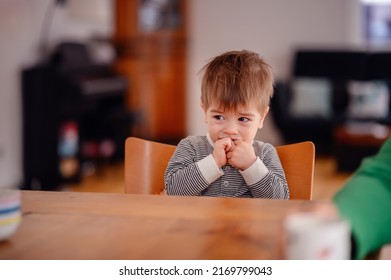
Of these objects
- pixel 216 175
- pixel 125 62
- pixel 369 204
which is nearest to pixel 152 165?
pixel 216 175

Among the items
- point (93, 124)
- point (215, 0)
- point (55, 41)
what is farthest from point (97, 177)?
point (215, 0)

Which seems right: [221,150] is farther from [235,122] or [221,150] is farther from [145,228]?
[145,228]

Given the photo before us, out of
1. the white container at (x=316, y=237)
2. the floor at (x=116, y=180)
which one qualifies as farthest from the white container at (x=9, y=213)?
the floor at (x=116, y=180)

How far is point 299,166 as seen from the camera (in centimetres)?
105

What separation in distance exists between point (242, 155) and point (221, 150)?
4 centimetres

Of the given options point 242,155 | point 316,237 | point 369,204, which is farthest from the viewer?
point 242,155

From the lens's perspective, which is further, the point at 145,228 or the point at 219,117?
the point at 219,117

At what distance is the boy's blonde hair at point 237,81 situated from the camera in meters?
1.02

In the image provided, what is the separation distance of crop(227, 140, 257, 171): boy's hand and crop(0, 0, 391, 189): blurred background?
848 millimetres

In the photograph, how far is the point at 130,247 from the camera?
659mm

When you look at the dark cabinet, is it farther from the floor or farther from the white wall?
the white wall

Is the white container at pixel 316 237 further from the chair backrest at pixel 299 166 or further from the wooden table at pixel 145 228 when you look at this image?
the chair backrest at pixel 299 166

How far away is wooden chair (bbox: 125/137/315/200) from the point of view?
1060mm

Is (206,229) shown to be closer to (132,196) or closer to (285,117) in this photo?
(132,196)
